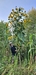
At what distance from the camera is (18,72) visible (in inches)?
141

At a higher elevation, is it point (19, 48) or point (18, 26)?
point (18, 26)

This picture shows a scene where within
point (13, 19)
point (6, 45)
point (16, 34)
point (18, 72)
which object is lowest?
point (18, 72)

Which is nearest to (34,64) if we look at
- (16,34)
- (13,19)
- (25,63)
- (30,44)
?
(25,63)

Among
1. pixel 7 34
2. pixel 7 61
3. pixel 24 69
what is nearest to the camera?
pixel 24 69

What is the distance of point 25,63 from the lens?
368 cm

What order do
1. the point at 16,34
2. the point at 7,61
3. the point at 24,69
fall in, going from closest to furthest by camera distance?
the point at 24,69 → the point at 7,61 → the point at 16,34

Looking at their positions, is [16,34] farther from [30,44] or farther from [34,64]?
[34,64]

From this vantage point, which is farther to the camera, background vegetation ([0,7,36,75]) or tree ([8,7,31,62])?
tree ([8,7,31,62])

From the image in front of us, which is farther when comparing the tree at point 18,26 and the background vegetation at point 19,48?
the tree at point 18,26

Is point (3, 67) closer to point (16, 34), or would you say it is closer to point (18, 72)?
point (18, 72)

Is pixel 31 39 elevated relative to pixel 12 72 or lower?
elevated

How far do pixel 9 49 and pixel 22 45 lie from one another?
0.44 metres

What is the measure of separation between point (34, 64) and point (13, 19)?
1.12 metres

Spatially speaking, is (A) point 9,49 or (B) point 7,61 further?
(A) point 9,49
